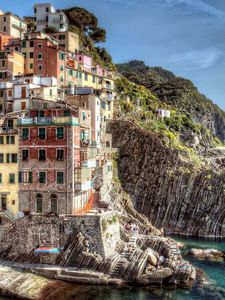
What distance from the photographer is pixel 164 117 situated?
95438 mm

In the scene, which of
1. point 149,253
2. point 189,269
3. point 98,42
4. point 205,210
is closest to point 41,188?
point 149,253

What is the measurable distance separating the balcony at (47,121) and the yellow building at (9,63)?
95.9ft

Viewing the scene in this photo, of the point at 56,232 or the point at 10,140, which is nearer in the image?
the point at 56,232

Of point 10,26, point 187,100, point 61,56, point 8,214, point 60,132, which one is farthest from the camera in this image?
point 187,100

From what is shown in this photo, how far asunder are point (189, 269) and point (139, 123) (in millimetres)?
44254

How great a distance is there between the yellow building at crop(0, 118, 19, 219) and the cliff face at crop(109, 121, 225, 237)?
32821 millimetres

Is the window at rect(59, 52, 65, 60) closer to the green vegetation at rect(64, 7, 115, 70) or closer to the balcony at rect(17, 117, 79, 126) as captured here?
the green vegetation at rect(64, 7, 115, 70)

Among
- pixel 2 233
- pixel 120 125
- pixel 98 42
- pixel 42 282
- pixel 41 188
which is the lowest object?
pixel 42 282

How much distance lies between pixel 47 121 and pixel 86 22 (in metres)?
67.7

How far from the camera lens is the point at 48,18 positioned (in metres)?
100

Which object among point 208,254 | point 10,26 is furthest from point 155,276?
point 10,26

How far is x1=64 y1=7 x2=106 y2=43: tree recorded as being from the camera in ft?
360

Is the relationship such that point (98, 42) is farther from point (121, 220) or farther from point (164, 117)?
point (121, 220)

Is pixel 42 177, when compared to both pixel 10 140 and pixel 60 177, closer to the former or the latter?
pixel 60 177
